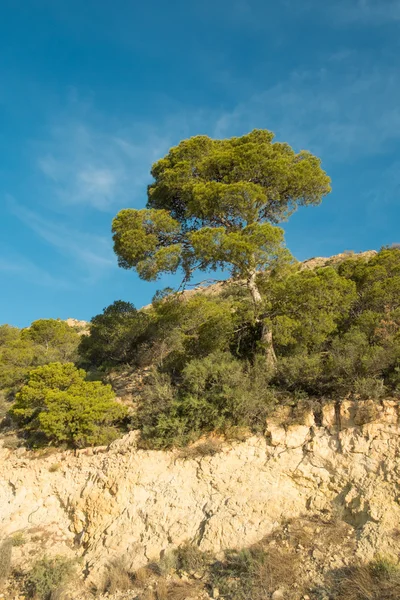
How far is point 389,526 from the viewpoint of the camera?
7246 mm

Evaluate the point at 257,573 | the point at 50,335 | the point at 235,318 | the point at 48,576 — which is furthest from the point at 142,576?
the point at 50,335

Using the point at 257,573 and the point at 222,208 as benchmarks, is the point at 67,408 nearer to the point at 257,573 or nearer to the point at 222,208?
the point at 257,573

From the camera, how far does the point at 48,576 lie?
8039 mm

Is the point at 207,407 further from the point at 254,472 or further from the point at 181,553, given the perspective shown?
the point at 181,553

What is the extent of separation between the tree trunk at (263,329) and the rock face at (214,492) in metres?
2.43

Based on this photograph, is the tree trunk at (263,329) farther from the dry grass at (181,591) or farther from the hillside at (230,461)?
the dry grass at (181,591)

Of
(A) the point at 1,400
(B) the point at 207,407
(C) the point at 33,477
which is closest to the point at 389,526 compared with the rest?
(B) the point at 207,407

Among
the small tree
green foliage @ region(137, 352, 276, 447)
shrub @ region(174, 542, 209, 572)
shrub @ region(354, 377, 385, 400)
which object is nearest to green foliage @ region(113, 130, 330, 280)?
the small tree

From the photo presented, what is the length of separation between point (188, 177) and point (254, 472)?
33.4 ft

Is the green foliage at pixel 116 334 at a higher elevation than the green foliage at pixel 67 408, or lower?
higher

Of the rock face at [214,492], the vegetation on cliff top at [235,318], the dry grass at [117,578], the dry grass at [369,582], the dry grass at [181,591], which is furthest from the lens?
the vegetation on cliff top at [235,318]

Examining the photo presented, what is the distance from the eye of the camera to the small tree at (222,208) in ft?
40.7

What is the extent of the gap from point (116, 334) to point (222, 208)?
716 cm

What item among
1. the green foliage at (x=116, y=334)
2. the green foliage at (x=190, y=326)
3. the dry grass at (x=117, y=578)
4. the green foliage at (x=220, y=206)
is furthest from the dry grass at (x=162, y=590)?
the green foliage at (x=116, y=334)
